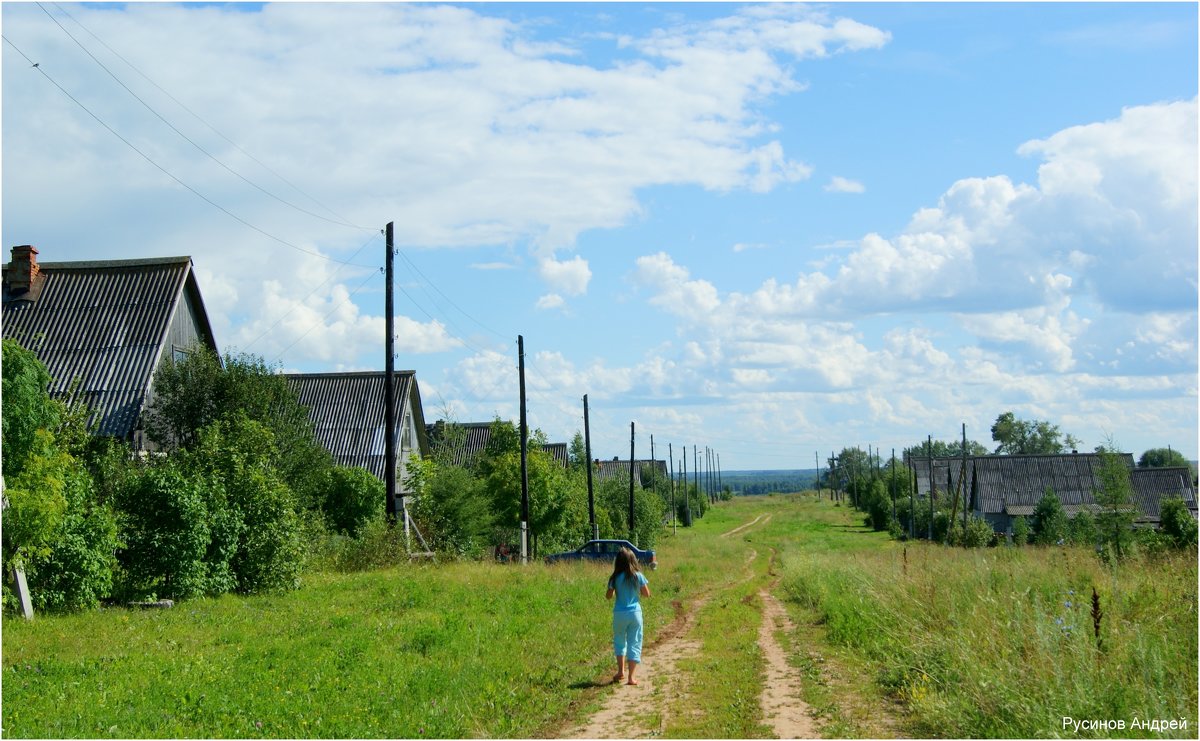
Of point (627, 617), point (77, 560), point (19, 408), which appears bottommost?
point (627, 617)

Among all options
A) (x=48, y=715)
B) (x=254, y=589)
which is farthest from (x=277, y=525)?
(x=48, y=715)

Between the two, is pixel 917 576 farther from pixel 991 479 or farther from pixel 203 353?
pixel 991 479

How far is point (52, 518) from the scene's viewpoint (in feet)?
48.6

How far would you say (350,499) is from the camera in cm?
3150

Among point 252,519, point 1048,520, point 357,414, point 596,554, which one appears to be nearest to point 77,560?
point 252,519

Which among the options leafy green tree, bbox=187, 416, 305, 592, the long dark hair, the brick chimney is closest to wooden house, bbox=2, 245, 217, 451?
the brick chimney

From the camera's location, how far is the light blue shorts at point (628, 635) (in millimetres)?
11852

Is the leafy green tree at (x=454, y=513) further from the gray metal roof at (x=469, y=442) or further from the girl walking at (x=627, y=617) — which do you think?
the girl walking at (x=627, y=617)

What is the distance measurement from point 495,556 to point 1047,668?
92.6ft

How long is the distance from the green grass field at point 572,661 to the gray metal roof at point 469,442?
31.2 m

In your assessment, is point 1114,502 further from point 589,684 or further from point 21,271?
point 21,271

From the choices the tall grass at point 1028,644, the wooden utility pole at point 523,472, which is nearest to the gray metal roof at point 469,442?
the wooden utility pole at point 523,472

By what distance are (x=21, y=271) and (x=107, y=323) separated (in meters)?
3.43

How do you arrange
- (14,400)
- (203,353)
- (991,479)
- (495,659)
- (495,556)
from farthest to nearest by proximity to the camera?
(991,479)
(495,556)
(203,353)
(14,400)
(495,659)
